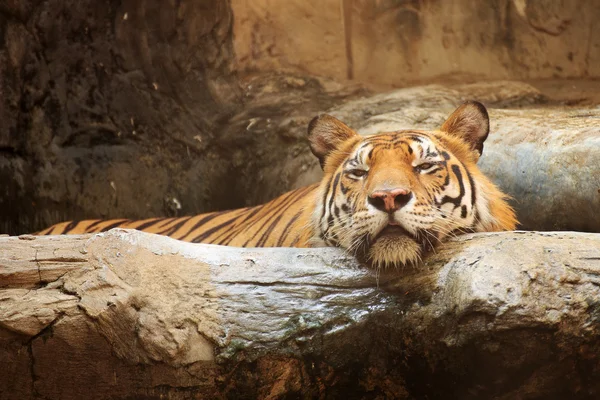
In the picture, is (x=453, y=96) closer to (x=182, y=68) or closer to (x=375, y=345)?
(x=182, y=68)

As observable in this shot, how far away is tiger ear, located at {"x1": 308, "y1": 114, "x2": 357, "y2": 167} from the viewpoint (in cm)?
376

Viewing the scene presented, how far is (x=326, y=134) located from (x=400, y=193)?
0.93 meters

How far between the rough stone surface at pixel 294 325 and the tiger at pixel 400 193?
161mm

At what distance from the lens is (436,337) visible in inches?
106

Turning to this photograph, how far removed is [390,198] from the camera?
294 centimetres

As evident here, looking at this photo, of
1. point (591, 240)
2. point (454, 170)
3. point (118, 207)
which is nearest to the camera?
point (591, 240)

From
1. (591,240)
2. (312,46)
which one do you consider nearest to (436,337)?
(591,240)

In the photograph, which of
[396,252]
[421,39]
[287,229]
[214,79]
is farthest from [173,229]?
[421,39]

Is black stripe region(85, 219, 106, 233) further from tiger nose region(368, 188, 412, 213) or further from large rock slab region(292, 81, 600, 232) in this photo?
tiger nose region(368, 188, 412, 213)

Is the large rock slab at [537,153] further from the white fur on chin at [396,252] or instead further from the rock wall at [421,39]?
the white fur on chin at [396,252]

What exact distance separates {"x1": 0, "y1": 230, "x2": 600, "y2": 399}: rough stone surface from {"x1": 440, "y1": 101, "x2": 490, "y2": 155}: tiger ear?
86cm

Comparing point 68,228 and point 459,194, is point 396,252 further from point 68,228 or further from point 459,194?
point 68,228

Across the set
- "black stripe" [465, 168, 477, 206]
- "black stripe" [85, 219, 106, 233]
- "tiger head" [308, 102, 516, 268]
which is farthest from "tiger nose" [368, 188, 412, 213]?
"black stripe" [85, 219, 106, 233]

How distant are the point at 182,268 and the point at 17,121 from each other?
9.70ft
